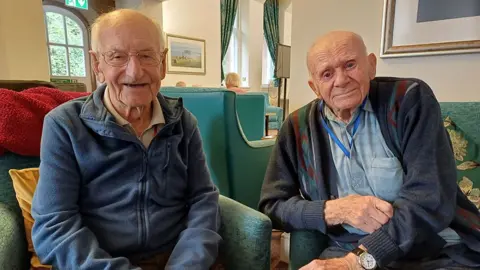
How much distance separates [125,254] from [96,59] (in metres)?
0.60

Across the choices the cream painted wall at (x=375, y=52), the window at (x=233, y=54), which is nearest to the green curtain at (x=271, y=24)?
the window at (x=233, y=54)

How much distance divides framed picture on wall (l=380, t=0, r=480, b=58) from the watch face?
1382 millimetres

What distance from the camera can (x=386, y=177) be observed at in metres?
0.99

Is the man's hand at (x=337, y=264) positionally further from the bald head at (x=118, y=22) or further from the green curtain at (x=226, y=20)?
the green curtain at (x=226, y=20)

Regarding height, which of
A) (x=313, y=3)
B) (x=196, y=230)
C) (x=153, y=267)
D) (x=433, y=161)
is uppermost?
(x=313, y=3)

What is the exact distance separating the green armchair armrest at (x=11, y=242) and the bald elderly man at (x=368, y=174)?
0.77 metres

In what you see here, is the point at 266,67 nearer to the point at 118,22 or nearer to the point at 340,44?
the point at 340,44

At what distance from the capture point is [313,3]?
222cm

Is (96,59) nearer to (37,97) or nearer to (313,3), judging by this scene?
(37,97)

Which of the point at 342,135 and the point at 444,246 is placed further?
the point at 342,135

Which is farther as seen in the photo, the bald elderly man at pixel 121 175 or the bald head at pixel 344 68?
the bald head at pixel 344 68

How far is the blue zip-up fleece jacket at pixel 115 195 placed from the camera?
0.83 m

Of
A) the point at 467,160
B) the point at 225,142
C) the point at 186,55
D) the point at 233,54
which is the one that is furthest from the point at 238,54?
the point at 467,160

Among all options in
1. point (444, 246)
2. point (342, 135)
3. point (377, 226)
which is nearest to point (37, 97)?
point (342, 135)
